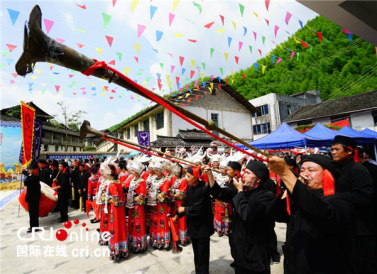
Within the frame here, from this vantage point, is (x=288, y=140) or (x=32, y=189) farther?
(x=288, y=140)

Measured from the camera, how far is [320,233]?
1627 mm

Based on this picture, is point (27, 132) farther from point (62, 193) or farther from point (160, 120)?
point (160, 120)

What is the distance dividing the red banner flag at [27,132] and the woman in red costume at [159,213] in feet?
15.9

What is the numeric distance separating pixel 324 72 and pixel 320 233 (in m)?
46.9

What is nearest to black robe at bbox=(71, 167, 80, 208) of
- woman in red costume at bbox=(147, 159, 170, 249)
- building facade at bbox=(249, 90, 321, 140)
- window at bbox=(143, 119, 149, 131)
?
woman in red costume at bbox=(147, 159, 170, 249)

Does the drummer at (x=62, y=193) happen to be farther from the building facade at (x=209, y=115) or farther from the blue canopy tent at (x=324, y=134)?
the building facade at (x=209, y=115)

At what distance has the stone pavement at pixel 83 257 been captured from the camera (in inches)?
151

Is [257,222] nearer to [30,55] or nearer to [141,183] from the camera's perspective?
[30,55]

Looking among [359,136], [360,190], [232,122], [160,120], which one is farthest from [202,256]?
[232,122]

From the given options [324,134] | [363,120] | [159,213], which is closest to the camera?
[159,213]

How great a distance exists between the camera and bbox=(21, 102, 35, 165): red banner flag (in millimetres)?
6734

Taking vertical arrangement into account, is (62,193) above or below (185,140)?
below

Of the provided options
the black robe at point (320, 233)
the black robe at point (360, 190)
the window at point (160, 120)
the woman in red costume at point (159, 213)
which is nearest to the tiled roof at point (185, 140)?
the window at point (160, 120)

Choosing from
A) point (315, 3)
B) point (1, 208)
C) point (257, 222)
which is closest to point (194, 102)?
point (1, 208)
